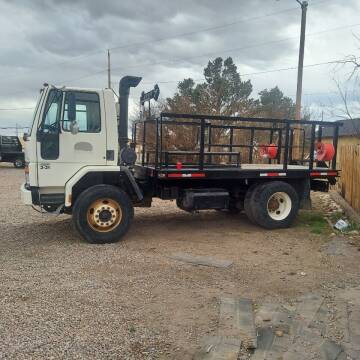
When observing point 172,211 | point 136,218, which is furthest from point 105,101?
point 172,211

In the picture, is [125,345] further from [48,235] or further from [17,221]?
[17,221]

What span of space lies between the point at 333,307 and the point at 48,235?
5.45 metres

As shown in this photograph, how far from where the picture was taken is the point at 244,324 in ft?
14.7

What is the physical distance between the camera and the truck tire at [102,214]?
7586 millimetres

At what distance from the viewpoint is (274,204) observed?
940cm

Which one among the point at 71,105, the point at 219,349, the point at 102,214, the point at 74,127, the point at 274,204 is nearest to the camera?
the point at 219,349

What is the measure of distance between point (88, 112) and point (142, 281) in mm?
3276

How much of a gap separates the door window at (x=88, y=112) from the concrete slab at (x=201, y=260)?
2.60 meters

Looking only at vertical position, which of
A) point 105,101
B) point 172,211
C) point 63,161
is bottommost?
point 172,211

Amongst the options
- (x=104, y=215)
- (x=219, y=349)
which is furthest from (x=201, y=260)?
(x=219, y=349)

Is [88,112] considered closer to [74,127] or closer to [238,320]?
[74,127]

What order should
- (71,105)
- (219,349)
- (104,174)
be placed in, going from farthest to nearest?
(104,174)
(71,105)
(219,349)

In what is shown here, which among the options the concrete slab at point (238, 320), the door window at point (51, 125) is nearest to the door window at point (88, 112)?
the door window at point (51, 125)

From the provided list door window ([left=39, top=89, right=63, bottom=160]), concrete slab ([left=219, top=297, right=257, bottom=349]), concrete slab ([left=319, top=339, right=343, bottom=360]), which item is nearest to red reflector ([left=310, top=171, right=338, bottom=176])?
concrete slab ([left=219, top=297, right=257, bottom=349])
